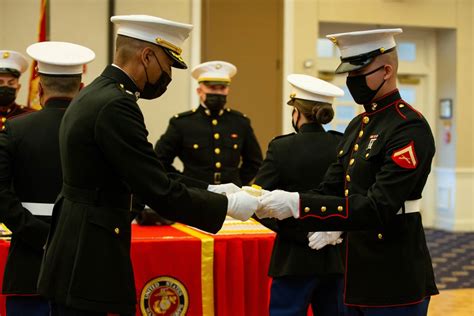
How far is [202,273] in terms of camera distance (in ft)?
11.5

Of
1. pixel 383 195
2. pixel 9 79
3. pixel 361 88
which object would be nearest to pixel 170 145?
pixel 9 79

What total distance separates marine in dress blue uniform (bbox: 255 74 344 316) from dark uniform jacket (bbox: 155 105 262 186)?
1780 mm

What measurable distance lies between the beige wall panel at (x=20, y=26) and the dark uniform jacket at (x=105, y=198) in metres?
4.82

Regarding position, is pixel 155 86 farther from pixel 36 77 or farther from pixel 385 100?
pixel 36 77

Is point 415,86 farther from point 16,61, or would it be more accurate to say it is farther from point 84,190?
point 84,190

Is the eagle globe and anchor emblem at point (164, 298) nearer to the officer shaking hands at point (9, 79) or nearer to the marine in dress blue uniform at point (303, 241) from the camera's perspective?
the marine in dress blue uniform at point (303, 241)

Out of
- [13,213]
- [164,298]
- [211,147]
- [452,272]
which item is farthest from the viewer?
[452,272]

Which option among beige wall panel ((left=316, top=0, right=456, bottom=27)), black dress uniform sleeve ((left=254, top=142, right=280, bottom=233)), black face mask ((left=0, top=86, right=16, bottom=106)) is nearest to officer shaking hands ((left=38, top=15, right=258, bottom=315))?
black dress uniform sleeve ((left=254, top=142, right=280, bottom=233))

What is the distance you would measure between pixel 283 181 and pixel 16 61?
2.03 metres

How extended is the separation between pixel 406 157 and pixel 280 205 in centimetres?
40

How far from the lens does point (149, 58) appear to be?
2061 mm

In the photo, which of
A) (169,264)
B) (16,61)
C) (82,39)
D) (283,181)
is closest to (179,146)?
(16,61)

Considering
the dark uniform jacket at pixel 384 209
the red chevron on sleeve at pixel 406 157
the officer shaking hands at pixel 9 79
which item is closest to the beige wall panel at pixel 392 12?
the officer shaking hands at pixel 9 79

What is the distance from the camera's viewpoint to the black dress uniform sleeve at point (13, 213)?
256cm
